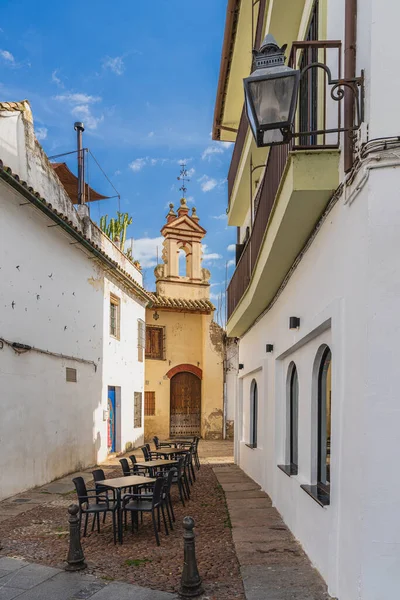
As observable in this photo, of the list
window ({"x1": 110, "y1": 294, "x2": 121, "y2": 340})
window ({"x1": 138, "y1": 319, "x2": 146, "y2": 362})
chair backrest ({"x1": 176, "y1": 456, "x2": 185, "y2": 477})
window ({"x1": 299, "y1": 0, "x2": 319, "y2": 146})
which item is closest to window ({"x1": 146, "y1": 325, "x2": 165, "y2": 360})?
window ({"x1": 138, "y1": 319, "x2": 146, "y2": 362})

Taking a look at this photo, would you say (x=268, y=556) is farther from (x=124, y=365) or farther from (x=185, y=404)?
(x=185, y=404)

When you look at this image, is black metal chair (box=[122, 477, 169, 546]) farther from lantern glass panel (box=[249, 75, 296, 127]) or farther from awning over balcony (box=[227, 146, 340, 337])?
lantern glass panel (box=[249, 75, 296, 127])

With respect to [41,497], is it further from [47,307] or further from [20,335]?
[47,307]

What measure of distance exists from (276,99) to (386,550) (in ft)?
12.0

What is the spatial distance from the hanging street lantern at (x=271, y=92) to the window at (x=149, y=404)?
19.0 metres

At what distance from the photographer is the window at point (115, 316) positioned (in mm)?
17125

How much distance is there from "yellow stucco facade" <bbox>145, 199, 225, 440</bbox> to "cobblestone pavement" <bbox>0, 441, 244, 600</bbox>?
12.4 metres

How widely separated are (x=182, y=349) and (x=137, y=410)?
429 centimetres

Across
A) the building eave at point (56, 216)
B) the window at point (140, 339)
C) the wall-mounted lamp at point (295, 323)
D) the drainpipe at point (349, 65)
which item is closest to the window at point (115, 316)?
the building eave at point (56, 216)

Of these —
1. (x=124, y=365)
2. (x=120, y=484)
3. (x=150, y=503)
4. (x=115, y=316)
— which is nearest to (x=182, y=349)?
(x=124, y=365)

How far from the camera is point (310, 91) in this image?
6.17 meters

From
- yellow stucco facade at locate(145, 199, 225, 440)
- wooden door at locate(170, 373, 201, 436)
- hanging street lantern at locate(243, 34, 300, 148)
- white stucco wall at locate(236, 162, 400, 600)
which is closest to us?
white stucco wall at locate(236, 162, 400, 600)

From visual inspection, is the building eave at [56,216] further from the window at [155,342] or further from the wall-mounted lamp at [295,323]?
the wall-mounted lamp at [295,323]

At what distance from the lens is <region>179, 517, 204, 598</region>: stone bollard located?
16.7 feet
